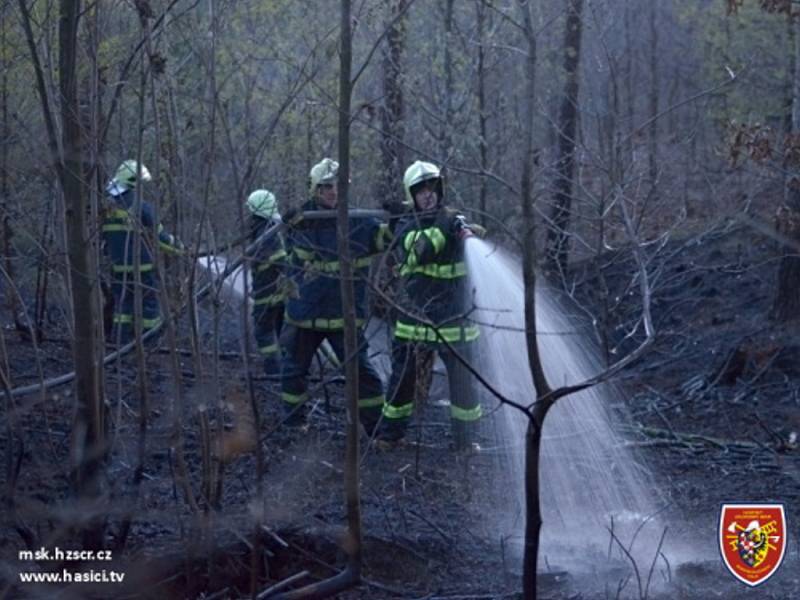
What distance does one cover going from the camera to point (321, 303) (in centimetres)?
876

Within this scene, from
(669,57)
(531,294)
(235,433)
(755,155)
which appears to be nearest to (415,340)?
(235,433)

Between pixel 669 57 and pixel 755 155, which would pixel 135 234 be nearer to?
pixel 755 155

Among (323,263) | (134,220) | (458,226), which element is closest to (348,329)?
(134,220)

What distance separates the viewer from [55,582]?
5.07 metres

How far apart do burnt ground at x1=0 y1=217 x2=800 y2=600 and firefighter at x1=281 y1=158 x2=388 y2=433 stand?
30cm

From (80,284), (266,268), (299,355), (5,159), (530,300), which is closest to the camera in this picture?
(530,300)

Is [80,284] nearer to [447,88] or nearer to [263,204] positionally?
[263,204]

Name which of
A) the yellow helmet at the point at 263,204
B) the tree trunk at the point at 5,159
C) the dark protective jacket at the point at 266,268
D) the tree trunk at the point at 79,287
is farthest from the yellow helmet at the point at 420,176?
the tree trunk at the point at 79,287

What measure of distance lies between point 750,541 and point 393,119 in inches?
322

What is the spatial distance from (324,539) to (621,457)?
9.77ft

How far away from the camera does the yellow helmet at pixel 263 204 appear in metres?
6.45

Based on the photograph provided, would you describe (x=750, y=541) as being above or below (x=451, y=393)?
below

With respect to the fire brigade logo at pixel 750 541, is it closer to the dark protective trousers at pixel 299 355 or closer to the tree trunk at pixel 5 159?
the tree trunk at pixel 5 159

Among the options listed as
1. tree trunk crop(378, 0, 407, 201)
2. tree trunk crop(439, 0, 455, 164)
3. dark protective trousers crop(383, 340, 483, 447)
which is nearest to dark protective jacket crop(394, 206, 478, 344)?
dark protective trousers crop(383, 340, 483, 447)
